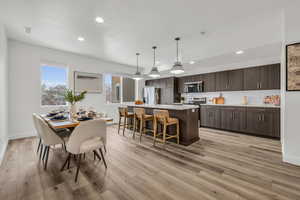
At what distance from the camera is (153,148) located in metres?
3.09

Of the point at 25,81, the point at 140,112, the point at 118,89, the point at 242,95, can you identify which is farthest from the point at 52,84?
the point at 242,95

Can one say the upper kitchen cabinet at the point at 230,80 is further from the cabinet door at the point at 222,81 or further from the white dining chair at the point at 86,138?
the white dining chair at the point at 86,138

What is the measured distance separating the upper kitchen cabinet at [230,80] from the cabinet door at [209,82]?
0.50 feet

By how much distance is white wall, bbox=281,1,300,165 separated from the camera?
226 cm

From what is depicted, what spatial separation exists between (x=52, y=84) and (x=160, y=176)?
4486 mm

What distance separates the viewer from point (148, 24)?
110 inches

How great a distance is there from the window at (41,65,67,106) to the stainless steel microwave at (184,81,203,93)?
4942 mm

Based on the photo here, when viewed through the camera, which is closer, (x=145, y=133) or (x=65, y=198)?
(x=65, y=198)

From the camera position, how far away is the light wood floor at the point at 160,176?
163 cm


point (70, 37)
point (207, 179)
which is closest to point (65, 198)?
point (207, 179)

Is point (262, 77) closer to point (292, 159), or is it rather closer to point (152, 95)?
point (292, 159)

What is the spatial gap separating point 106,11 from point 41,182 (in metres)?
2.89

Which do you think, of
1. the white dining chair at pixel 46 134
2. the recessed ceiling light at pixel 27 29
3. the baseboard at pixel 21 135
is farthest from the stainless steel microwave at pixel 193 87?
the baseboard at pixel 21 135

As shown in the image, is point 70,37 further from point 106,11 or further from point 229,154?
point 229,154
